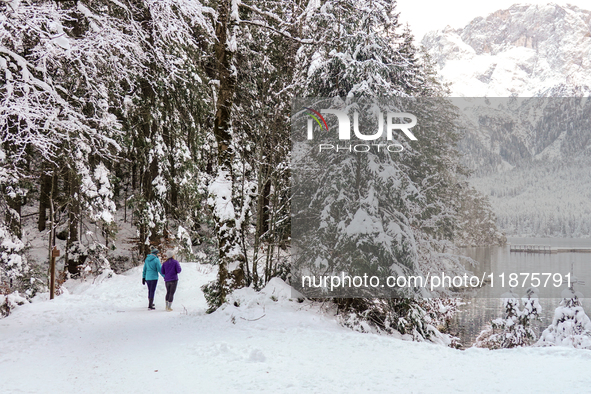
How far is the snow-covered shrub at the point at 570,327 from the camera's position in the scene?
8.30m

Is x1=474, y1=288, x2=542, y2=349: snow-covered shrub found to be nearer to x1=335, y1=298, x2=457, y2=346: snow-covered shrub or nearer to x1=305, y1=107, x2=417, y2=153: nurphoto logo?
x1=335, y1=298, x2=457, y2=346: snow-covered shrub

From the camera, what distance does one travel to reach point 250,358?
18.9ft

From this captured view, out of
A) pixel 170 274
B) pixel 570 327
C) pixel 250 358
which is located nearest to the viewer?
pixel 250 358

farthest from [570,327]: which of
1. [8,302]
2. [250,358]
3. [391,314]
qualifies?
[8,302]

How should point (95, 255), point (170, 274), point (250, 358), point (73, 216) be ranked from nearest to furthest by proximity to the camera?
point (250, 358)
point (170, 274)
point (73, 216)
point (95, 255)

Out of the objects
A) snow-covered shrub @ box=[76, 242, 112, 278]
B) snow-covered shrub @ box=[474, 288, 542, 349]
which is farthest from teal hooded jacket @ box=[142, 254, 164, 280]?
snow-covered shrub @ box=[474, 288, 542, 349]

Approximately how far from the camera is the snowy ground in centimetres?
492

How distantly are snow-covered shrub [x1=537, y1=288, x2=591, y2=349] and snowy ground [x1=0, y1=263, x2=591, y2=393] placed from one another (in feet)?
8.12

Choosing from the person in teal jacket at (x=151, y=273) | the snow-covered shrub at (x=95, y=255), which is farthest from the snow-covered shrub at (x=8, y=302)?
the snow-covered shrub at (x=95, y=255)

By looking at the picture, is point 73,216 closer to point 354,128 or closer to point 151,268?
point 151,268

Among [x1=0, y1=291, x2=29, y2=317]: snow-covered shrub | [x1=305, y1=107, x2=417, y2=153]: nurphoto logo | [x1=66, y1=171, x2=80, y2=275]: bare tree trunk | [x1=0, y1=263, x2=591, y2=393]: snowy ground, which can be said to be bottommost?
[x1=0, y1=263, x2=591, y2=393]: snowy ground

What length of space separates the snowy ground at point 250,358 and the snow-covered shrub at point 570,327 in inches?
97.5

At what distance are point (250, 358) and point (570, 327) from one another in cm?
633

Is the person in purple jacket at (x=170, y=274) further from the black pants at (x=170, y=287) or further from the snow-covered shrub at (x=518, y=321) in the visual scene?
the snow-covered shrub at (x=518, y=321)
